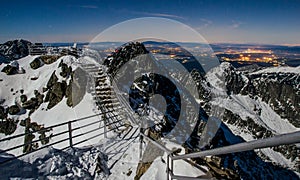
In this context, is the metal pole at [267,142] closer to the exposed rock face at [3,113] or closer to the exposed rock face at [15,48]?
the exposed rock face at [3,113]

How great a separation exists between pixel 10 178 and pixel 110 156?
8.75 feet

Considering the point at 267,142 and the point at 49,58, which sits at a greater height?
the point at 267,142

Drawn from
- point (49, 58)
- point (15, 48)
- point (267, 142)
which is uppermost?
point (15, 48)

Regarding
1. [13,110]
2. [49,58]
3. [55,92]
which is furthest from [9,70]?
[55,92]

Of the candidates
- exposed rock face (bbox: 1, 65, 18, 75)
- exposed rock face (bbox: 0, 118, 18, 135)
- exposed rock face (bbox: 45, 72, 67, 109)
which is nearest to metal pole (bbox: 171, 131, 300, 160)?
exposed rock face (bbox: 45, 72, 67, 109)

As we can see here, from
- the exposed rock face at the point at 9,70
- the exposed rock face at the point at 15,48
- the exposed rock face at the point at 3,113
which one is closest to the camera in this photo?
the exposed rock face at the point at 3,113

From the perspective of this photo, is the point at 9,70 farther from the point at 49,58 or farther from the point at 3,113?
the point at 3,113

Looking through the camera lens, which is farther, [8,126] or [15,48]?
[15,48]

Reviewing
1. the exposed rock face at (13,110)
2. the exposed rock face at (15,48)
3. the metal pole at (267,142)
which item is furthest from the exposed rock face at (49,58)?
the metal pole at (267,142)

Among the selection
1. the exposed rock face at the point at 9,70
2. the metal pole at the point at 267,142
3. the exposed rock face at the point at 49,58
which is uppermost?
the metal pole at the point at 267,142

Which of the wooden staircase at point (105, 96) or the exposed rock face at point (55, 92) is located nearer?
the wooden staircase at point (105, 96)

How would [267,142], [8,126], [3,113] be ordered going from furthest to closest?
[3,113]
[8,126]
[267,142]

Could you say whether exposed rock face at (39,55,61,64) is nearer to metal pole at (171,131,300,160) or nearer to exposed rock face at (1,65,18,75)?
exposed rock face at (1,65,18,75)

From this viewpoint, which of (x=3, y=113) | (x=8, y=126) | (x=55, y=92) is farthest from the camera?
(x=3, y=113)
